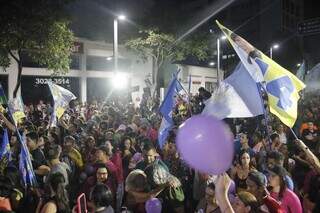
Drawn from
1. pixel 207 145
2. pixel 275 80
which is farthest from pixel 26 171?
pixel 275 80

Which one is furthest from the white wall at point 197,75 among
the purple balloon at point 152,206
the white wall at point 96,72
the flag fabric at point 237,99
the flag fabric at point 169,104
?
the purple balloon at point 152,206

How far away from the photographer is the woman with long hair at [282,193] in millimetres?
4934

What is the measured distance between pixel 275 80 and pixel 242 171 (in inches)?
57.4

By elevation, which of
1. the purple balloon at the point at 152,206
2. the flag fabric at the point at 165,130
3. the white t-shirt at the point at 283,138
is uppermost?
the flag fabric at the point at 165,130

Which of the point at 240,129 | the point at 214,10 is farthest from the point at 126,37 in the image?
the point at 214,10

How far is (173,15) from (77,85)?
818 centimetres

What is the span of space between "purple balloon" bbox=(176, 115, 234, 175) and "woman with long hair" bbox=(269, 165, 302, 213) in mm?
559

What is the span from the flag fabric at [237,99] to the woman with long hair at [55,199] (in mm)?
2657

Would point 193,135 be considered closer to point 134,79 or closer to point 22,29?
point 22,29

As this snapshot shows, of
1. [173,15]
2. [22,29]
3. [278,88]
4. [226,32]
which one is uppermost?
[173,15]

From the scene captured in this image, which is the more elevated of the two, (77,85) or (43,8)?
(43,8)

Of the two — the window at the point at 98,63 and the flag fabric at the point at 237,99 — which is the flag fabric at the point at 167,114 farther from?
the window at the point at 98,63

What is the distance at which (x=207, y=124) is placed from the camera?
608 centimetres

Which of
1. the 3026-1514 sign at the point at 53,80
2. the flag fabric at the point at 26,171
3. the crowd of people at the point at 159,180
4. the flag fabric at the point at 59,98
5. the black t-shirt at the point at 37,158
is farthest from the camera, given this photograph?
the 3026-1514 sign at the point at 53,80
